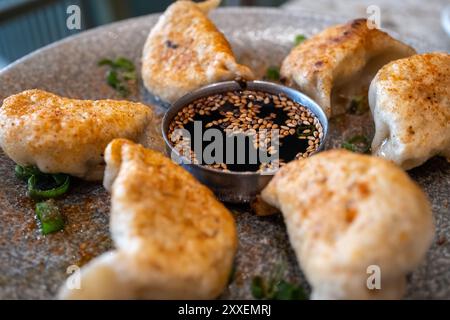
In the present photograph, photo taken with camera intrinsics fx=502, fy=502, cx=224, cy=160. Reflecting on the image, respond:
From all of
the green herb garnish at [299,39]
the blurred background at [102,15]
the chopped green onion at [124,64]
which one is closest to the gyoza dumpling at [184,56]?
the chopped green onion at [124,64]

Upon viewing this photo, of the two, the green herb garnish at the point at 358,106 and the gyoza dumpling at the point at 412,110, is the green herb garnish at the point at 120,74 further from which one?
the gyoza dumpling at the point at 412,110

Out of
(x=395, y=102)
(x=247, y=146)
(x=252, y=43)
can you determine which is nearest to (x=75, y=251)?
(x=247, y=146)

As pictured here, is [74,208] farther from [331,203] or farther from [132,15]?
[132,15]

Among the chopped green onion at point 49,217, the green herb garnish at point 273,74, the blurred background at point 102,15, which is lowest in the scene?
the blurred background at point 102,15

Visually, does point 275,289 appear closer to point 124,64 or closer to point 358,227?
point 358,227

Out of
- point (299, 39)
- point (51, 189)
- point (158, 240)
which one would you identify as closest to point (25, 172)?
point (51, 189)
